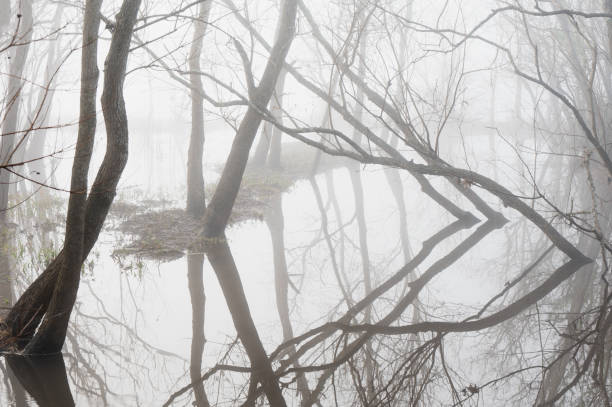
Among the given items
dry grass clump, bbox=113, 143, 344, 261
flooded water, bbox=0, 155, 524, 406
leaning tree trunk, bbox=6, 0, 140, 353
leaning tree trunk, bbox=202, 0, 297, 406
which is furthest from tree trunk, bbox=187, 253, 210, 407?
leaning tree trunk, bbox=6, 0, 140, 353

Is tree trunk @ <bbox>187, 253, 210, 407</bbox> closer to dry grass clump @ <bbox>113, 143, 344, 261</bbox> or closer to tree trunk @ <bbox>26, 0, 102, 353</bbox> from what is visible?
dry grass clump @ <bbox>113, 143, 344, 261</bbox>

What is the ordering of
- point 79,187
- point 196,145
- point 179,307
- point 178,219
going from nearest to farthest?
point 79,187 < point 179,307 < point 178,219 < point 196,145

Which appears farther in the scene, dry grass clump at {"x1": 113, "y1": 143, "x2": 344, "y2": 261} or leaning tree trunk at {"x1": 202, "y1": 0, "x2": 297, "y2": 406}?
dry grass clump at {"x1": 113, "y1": 143, "x2": 344, "y2": 261}

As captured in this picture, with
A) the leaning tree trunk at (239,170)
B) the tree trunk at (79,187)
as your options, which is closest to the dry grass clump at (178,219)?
the leaning tree trunk at (239,170)

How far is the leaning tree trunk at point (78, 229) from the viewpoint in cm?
484

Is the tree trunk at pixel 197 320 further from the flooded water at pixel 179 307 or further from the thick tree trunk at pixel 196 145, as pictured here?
the thick tree trunk at pixel 196 145

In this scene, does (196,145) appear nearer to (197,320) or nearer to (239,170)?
(239,170)

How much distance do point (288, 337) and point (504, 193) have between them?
4.21m

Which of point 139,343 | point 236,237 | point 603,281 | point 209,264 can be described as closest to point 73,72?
point 236,237

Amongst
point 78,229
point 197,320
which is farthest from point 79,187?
point 197,320

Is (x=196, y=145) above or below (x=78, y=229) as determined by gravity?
above

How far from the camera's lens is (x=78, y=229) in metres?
4.79

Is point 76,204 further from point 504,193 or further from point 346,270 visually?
point 504,193

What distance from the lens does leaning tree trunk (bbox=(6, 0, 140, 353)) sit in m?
4.84
